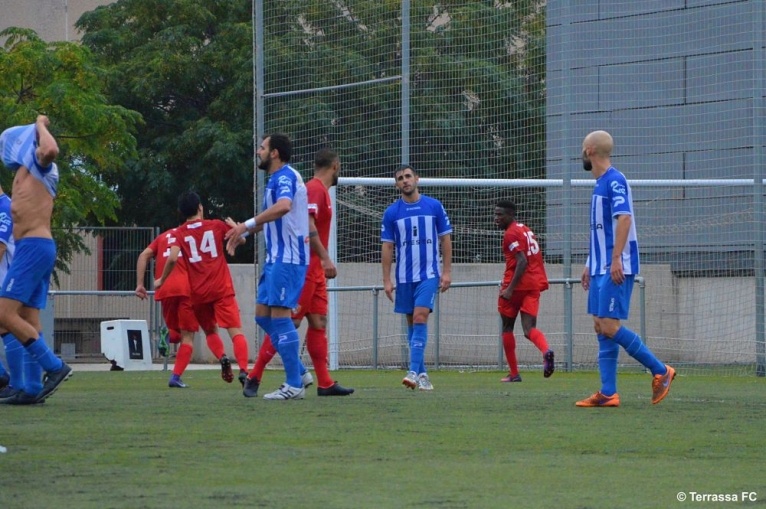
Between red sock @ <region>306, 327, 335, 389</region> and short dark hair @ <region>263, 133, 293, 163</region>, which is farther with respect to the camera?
red sock @ <region>306, 327, 335, 389</region>

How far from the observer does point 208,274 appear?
13.5 meters

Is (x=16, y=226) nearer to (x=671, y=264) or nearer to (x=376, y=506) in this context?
(x=376, y=506)

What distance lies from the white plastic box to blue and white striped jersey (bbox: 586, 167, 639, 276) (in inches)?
562

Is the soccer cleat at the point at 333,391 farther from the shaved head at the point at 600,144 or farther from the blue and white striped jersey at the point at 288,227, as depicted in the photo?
the shaved head at the point at 600,144

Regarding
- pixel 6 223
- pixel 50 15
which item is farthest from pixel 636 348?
pixel 50 15

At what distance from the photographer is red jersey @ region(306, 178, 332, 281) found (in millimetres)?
10852

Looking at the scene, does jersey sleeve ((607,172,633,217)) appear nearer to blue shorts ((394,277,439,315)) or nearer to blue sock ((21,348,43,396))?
blue shorts ((394,277,439,315))

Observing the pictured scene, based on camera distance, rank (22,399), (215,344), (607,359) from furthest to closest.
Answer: (215,344), (607,359), (22,399)

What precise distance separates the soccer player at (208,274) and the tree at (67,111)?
494 inches

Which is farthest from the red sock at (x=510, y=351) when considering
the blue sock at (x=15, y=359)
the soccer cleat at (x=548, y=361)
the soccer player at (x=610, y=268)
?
the blue sock at (x=15, y=359)

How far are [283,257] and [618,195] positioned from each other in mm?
2390

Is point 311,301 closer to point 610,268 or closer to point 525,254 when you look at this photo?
point 610,268

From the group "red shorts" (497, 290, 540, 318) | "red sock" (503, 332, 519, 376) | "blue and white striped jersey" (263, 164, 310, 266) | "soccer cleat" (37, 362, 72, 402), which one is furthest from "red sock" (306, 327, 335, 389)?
"red shorts" (497, 290, 540, 318)

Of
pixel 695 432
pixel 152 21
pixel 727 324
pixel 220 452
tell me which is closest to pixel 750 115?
pixel 727 324
